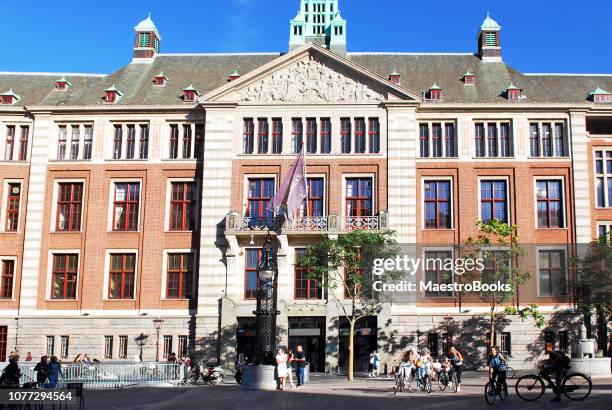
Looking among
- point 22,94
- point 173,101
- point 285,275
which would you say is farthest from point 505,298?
point 22,94

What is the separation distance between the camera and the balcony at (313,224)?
43.0m

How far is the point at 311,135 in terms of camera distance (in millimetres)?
45656

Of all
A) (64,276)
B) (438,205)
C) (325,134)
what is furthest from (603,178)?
(64,276)

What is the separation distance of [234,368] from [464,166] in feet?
62.6

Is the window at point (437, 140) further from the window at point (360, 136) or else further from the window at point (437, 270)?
the window at point (437, 270)

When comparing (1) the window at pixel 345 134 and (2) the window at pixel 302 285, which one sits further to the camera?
(1) the window at pixel 345 134

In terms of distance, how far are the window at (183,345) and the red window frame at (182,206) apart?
6905 millimetres

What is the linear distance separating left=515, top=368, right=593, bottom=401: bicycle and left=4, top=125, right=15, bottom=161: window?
36882 mm

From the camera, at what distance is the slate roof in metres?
47.7

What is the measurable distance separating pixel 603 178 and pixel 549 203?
421cm

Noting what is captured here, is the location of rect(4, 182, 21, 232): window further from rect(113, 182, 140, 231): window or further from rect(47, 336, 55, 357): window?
rect(47, 336, 55, 357): window

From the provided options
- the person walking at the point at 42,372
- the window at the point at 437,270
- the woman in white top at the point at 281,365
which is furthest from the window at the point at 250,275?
the person walking at the point at 42,372

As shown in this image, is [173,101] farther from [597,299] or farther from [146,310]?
[597,299]

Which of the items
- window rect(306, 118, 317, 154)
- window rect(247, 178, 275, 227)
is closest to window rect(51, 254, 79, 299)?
window rect(247, 178, 275, 227)
